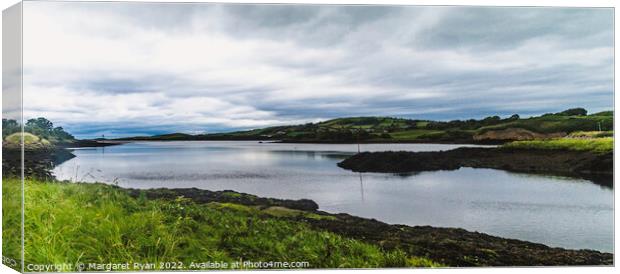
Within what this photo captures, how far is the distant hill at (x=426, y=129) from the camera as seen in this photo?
10250 millimetres

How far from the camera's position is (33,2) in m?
9.37

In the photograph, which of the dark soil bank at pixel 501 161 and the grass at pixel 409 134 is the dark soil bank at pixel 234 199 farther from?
the grass at pixel 409 134

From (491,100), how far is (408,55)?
4.77 ft

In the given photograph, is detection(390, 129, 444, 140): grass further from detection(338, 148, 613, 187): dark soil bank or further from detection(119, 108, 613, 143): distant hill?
detection(338, 148, 613, 187): dark soil bank

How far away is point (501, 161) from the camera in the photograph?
1054 cm

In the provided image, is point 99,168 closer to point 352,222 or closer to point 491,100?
point 352,222

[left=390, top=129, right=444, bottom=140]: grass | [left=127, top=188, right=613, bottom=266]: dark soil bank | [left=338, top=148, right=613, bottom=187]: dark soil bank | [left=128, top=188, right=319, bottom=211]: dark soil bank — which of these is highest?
[left=390, top=129, right=444, bottom=140]: grass

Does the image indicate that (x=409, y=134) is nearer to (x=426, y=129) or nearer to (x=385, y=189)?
(x=426, y=129)

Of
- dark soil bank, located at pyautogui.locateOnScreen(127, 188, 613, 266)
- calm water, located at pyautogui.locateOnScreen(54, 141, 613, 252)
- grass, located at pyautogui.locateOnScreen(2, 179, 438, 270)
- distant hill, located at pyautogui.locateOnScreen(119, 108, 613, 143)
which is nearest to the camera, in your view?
grass, located at pyautogui.locateOnScreen(2, 179, 438, 270)

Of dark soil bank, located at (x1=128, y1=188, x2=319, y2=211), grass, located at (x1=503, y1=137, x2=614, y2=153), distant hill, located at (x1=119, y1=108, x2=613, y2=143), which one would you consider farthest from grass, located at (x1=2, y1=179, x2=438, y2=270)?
grass, located at (x1=503, y1=137, x2=614, y2=153)

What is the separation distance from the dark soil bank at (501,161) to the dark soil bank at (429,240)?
90 centimetres

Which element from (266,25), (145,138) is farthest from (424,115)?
(145,138)

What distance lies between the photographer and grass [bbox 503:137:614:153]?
34.0 feet

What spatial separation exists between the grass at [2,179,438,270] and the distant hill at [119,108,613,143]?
118 cm
